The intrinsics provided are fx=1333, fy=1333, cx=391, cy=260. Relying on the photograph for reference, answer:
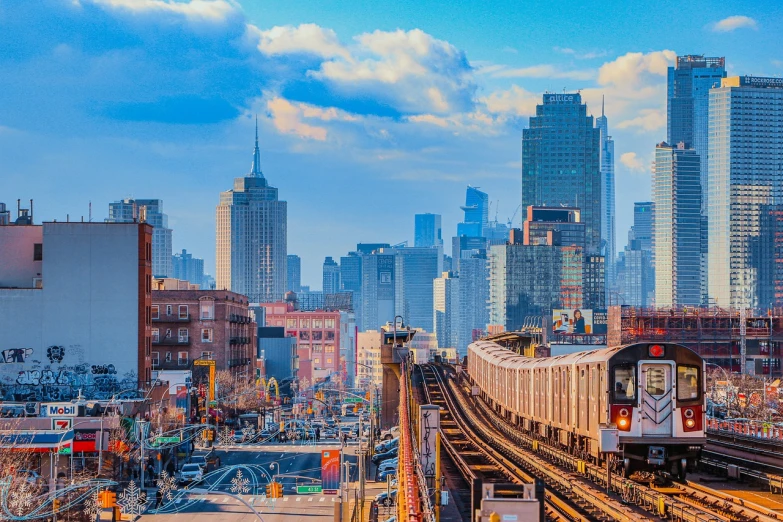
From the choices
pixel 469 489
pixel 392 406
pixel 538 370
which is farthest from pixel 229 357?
pixel 469 489

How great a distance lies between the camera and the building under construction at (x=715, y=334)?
170 m

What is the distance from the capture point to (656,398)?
126ft

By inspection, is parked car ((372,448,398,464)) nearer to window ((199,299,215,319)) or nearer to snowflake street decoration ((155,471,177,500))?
snowflake street decoration ((155,471,177,500))

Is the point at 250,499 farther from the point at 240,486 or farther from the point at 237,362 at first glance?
the point at 237,362

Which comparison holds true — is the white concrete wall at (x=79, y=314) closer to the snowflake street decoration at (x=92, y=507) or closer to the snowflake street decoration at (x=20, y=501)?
the snowflake street decoration at (x=92, y=507)

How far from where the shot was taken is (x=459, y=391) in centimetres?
9938

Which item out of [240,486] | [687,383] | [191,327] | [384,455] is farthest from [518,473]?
[191,327]

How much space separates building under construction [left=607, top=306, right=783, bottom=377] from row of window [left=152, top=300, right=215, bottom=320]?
60.6 m

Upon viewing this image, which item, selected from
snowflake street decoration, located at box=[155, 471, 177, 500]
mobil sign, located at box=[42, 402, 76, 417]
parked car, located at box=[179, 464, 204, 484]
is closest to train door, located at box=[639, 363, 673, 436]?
snowflake street decoration, located at box=[155, 471, 177, 500]

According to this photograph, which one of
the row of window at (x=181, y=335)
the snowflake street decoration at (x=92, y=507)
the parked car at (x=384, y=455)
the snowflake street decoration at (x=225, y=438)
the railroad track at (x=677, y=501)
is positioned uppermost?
the row of window at (x=181, y=335)

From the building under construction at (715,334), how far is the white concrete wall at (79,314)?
8843 cm

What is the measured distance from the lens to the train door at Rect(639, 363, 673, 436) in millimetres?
38219

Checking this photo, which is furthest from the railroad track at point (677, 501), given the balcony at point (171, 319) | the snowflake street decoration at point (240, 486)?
the balcony at point (171, 319)

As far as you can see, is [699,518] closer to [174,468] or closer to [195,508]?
[195,508]
